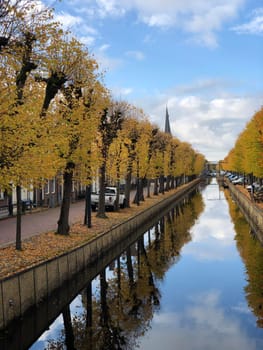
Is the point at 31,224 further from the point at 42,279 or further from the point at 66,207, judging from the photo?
the point at 42,279

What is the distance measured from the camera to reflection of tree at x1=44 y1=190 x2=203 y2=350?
1338 cm

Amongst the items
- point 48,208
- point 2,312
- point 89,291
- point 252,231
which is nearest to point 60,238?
point 89,291

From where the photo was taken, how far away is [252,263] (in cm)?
2386

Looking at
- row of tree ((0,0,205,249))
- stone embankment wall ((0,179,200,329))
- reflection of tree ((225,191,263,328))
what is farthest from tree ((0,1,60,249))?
reflection of tree ((225,191,263,328))

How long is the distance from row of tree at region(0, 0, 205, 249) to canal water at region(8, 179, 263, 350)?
429 centimetres

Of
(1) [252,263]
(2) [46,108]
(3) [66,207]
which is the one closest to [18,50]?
(2) [46,108]

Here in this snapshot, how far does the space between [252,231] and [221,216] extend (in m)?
13.5

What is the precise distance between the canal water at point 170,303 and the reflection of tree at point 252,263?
3cm

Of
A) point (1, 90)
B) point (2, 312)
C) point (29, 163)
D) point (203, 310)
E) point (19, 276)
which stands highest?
point (1, 90)

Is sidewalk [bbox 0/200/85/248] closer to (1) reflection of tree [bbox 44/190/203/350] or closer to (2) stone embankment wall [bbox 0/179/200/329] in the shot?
(2) stone embankment wall [bbox 0/179/200/329]

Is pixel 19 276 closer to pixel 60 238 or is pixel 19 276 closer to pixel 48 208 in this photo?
pixel 60 238

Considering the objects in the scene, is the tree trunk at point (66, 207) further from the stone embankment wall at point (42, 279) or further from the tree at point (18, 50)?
the tree at point (18, 50)

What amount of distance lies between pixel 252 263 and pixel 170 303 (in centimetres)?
820

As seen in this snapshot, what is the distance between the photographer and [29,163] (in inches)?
554
